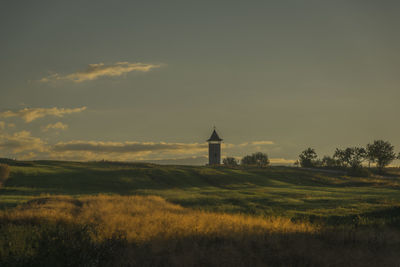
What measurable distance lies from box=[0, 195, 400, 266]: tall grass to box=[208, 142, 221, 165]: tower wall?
88476 mm

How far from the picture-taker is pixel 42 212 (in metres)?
17.4

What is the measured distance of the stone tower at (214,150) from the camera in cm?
10575

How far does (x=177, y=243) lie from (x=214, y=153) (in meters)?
93.7

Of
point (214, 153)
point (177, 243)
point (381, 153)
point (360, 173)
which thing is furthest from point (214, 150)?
point (177, 243)

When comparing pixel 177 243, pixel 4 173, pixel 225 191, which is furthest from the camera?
pixel 4 173

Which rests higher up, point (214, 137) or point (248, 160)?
point (214, 137)

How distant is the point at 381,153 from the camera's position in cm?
12094

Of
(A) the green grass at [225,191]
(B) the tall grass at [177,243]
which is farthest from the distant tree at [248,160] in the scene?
(B) the tall grass at [177,243]

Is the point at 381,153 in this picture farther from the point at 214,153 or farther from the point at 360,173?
the point at 214,153

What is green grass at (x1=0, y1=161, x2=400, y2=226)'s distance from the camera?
26609 mm

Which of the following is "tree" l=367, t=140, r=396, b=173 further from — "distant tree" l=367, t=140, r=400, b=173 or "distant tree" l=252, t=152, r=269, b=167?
"distant tree" l=252, t=152, r=269, b=167

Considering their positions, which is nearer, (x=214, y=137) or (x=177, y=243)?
(x=177, y=243)

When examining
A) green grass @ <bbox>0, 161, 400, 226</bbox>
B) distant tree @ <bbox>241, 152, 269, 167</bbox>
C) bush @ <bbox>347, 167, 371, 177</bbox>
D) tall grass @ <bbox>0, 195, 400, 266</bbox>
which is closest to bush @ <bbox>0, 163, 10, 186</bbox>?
green grass @ <bbox>0, 161, 400, 226</bbox>

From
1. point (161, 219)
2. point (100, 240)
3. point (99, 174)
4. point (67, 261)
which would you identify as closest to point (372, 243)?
point (161, 219)
